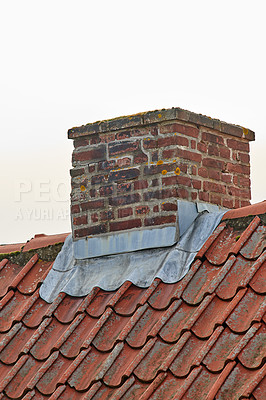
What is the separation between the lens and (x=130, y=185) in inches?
241

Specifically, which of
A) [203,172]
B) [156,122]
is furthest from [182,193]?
[156,122]

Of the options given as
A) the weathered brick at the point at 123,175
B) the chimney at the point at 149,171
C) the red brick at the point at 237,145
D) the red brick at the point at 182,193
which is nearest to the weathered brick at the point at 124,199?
the chimney at the point at 149,171

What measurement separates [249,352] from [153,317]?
3.12ft

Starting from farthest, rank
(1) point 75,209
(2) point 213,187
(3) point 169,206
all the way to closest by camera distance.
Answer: (1) point 75,209, (2) point 213,187, (3) point 169,206

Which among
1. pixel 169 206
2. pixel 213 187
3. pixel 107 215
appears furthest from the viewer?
pixel 213 187

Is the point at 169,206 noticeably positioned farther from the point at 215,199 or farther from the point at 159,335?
the point at 159,335

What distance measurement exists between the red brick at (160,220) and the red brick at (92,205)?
1.52 ft

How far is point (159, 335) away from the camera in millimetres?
5027

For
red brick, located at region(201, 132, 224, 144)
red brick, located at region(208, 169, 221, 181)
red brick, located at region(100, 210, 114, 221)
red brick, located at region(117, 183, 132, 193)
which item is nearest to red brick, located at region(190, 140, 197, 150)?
red brick, located at region(201, 132, 224, 144)

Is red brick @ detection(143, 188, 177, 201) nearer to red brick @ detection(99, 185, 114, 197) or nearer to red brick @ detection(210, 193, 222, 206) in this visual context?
red brick @ detection(99, 185, 114, 197)

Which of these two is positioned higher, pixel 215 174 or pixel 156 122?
pixel 156 122

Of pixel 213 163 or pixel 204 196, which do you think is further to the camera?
pixel 213 163

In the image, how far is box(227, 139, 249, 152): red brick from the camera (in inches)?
257

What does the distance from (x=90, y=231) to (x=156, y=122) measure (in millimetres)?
1006
